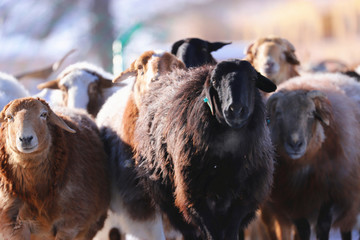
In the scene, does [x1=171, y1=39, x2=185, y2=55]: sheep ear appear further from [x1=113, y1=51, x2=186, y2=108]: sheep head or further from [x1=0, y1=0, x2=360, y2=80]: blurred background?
[x1=0, y1=0, x2=360, y2=80]: blurred background

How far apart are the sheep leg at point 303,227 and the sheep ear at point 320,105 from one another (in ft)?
3.17

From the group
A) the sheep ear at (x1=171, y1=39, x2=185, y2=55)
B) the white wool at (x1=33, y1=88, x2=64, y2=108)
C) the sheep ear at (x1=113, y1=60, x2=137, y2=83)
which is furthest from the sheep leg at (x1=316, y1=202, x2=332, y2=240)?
the white wool at (x1=33, y1=88, x2=64, y2=108)

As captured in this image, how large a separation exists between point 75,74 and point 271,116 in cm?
258

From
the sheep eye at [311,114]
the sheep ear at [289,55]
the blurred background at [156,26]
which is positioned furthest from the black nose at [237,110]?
the blurred background at [156,26]

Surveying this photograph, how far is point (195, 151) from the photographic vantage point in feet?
13.7

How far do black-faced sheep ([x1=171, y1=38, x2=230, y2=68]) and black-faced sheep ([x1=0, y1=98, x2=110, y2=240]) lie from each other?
1718 mm

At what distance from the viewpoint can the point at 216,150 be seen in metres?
4.12

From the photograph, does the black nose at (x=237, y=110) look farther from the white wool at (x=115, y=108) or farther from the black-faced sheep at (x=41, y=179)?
the white wool at (x=115, y=108)

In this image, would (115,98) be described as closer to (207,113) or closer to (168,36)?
(207,113)

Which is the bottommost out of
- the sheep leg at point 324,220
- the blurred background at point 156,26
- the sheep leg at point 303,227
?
the blurred background at point 156,26

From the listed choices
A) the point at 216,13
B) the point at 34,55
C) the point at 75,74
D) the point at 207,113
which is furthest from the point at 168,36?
the point at 207,113

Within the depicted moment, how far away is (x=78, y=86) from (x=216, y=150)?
3.17 meters

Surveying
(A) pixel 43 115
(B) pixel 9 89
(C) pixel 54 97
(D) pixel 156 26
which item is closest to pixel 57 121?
(A) pixel 43 115

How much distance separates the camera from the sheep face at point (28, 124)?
176 inches
